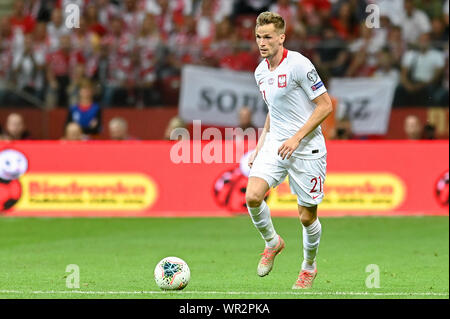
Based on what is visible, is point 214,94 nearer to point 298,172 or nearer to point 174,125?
point 174,125

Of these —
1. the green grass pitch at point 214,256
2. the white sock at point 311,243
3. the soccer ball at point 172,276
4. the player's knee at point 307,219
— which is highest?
the player's knee at point 307,219

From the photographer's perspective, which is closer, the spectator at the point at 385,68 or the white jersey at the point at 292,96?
the white jersey at the point at 292,96

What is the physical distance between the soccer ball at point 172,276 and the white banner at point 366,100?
29.3ft

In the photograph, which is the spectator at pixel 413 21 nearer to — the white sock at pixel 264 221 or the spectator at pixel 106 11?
the spectator at pixel 106 11

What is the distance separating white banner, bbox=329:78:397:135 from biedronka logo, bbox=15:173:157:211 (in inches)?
147

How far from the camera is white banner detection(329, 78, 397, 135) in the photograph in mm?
17062

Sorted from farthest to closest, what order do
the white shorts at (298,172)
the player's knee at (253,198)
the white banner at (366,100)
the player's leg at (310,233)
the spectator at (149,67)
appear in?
the spectator at (149,67) → the white banner at (366,100) → the player's leg at (310,233) → the white shorts at (298,172) → the player's knee at (253,198)

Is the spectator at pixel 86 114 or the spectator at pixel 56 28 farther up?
the spectator at pixel 56 28

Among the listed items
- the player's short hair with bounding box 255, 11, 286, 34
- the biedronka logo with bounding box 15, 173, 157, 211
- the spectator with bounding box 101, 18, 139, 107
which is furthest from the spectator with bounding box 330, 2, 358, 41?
the player's short hair with bounding box 255, 11, 286, 34

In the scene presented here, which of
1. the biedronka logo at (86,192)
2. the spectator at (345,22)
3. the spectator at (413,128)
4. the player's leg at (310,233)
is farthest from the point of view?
the spectator at (345,22)

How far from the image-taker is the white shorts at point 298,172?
8688mm

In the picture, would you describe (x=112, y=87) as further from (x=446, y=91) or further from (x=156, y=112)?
(x=446, y=91)

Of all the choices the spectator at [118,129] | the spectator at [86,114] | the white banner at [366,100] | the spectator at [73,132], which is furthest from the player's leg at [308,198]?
the spectator at [86,114]

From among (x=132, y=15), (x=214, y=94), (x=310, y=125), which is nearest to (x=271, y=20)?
(x=310, y=125)
